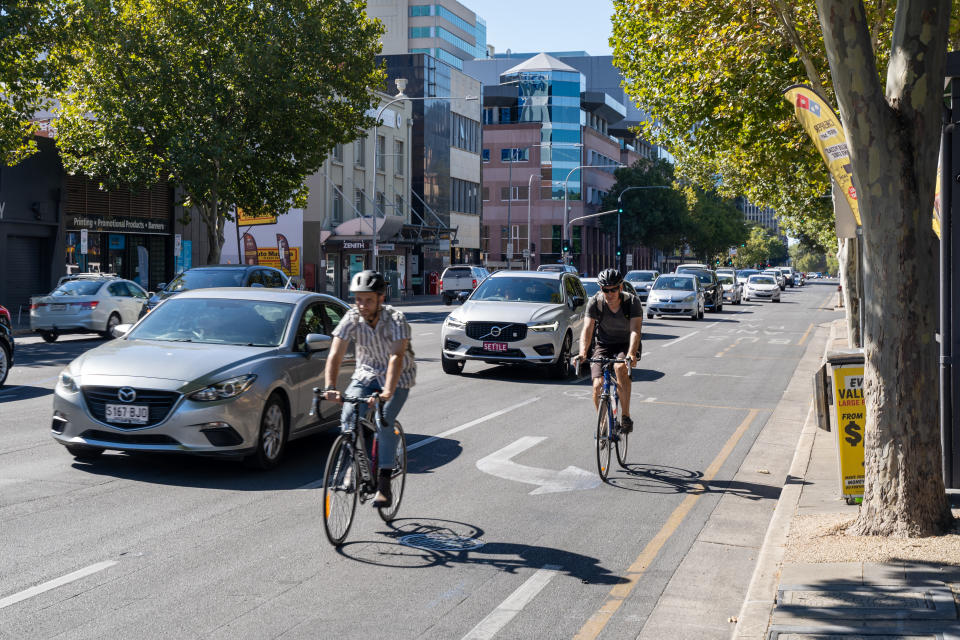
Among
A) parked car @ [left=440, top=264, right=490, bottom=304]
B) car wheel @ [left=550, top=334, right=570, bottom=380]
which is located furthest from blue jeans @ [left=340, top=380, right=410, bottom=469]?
parked car @ [left=440, top=264, right=490, bottom=304]

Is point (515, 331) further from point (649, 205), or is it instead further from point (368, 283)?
point (649, 205)

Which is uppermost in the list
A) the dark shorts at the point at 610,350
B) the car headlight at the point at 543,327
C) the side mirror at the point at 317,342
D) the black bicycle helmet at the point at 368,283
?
the black bicycle helmet at the point at 368,283

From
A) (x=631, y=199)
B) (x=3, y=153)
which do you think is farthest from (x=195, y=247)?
(x=631, y=199)

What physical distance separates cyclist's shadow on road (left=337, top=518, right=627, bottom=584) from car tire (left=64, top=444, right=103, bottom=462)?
10.9 feet

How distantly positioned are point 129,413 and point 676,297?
3245 centimetres

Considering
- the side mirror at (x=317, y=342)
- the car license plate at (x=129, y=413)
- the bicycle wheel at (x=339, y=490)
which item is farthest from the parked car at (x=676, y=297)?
the bicycle wheel at (x=339, y=490)

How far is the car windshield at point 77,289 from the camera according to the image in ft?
85.8

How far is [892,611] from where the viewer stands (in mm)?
5262

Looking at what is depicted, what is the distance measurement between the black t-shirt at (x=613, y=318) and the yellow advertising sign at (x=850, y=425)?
2.24m

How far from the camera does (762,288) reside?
63.0 metres

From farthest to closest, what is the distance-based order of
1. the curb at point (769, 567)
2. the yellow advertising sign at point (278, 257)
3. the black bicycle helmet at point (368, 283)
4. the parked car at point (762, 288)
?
the parked car at point (762, 288), the yellow advertising sign at point (278, 257), the black bicycle helmet at point (368, 283), the curb at point (769, 567)

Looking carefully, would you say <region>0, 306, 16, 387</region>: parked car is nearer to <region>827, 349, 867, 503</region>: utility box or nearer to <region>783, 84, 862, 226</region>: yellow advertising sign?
<region>783, 84, 862, 226</region>: yellow advertising sign

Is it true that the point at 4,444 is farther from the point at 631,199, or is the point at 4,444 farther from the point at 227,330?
the point at 631,199

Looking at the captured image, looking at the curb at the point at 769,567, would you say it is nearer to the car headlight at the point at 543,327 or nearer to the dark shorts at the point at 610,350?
the dark shorts at the point at 610,350
